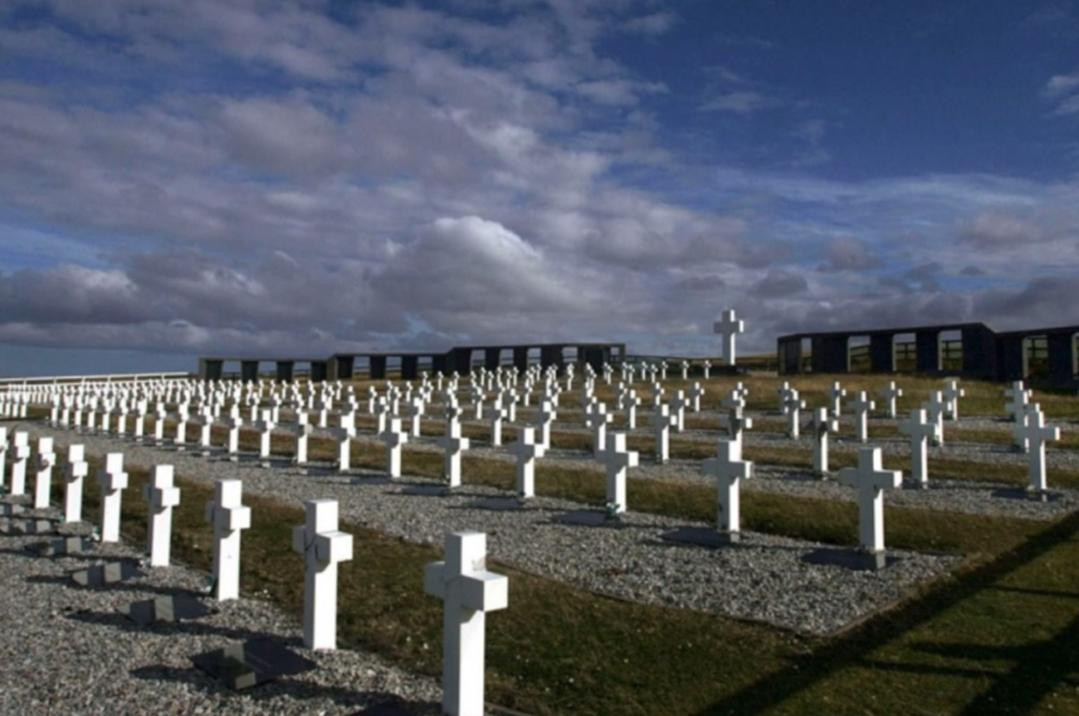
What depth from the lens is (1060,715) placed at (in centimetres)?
435

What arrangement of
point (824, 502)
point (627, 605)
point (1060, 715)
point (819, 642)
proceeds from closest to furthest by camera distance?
1. point (1060, 715)
2. point (819, 642)
3. point (627, 605)
4. point (824, 502)

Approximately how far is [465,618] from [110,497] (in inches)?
A: 247

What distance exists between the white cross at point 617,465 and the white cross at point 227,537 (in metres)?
4.70

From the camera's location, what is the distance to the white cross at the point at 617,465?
10.2 meters

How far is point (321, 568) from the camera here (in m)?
5.54

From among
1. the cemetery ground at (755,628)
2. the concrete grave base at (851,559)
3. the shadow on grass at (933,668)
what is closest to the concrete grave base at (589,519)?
the cemetery ground at (755,628)

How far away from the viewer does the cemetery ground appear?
15.2 feet

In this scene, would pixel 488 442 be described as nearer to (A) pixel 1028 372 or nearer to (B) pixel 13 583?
(B) pixel 13 583

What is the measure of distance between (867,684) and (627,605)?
1.95 m

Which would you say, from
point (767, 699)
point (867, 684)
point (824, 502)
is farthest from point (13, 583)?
point (824, 502)

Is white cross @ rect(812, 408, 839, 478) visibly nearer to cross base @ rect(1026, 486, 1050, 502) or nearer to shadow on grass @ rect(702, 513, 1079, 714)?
cross base @ rect(1026, 486, 1050, 502)

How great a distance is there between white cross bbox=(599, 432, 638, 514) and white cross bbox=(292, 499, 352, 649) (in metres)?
5.03

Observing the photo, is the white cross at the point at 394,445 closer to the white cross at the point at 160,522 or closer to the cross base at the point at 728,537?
the white cross at the point at 160,522

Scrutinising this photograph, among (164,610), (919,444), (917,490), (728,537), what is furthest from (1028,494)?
(164,610)
